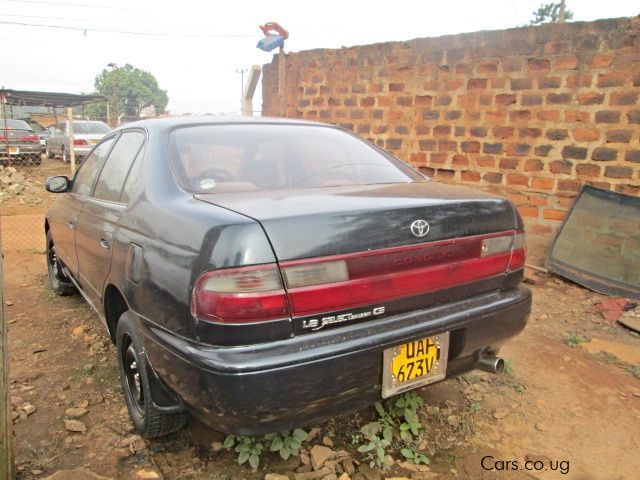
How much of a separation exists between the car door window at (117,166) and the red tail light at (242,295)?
118cm

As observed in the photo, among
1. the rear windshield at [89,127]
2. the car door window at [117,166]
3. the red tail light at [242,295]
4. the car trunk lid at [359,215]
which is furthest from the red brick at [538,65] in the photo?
the rear windshield at [89,127]

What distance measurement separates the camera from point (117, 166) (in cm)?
267

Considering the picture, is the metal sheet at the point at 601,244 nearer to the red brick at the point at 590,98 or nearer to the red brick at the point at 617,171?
the red brick at the point at 617,171

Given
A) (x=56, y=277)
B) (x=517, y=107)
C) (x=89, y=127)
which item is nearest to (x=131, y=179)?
(x=56, y=277)

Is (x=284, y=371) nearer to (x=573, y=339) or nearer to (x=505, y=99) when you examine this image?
(x=573, y=339)

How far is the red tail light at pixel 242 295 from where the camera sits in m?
1.53

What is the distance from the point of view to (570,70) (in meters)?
4.33

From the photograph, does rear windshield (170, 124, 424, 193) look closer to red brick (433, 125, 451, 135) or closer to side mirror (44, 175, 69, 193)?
side mirror (44, 175, 69, 193)

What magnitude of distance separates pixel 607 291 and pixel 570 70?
2.03 metres

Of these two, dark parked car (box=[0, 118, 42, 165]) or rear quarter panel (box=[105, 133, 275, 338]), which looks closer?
rear quarter panel (box=[105, 133, 275, 338])

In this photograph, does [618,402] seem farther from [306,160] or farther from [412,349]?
[306,160]

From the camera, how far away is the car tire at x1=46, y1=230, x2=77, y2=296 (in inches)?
163

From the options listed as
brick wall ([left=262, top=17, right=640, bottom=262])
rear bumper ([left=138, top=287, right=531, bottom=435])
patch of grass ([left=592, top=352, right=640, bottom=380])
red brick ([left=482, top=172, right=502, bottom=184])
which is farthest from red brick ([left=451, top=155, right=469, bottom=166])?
rear bumper ([left=138, top=287, right=531, bottom=435])

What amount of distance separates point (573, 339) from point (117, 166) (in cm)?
322
